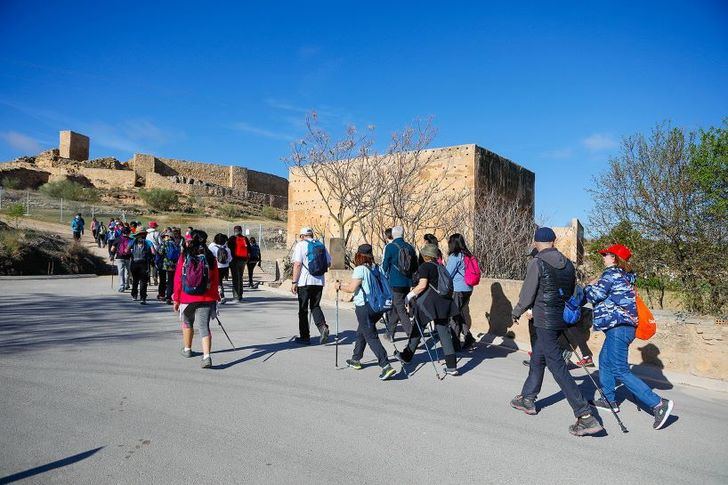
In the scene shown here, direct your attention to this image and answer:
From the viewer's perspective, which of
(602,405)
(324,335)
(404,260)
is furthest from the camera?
(324,335)

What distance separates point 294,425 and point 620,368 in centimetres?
311

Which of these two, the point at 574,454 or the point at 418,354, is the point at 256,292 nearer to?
the point at 418,354

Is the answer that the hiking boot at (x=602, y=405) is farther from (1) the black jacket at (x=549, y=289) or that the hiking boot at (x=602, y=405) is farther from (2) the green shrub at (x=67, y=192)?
(2) the green shrub at (x=67, y=192)

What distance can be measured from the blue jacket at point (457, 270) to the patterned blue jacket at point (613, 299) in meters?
2.81

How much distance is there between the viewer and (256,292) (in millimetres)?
15250

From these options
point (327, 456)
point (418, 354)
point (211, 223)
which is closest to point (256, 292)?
point (418, 354)

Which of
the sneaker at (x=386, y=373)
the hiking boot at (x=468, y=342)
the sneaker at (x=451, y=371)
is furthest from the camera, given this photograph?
the hiking boot at (x=468, y=342)

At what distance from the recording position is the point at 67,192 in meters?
45.4

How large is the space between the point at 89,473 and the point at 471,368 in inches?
189

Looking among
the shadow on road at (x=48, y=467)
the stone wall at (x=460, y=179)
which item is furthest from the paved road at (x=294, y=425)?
the stone wall at (x=460, y=179)

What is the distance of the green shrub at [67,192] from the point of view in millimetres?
45250

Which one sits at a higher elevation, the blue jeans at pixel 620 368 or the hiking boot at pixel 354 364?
the blue jeans at pixel 620 368

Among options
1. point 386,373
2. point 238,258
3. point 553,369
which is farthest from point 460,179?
point 553,369

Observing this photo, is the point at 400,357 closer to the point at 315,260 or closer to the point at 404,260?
the point at 404,260
